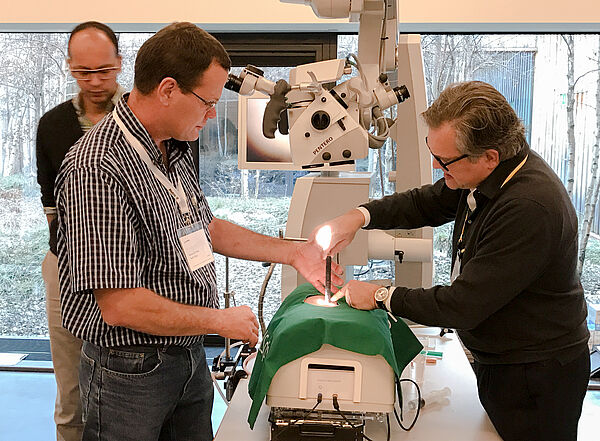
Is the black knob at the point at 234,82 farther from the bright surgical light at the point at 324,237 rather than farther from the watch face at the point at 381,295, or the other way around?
the watch face at the point at 381,295

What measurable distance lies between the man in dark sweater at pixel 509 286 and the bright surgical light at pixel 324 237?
272 mm

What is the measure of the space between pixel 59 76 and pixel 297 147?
8.12 ft

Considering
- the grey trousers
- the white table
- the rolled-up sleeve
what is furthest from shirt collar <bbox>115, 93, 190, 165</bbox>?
the grey trousers

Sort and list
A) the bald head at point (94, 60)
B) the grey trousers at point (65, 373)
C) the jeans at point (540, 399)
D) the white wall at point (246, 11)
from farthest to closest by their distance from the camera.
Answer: the white wall at point (246, 11) → the grey trousers at point (65, 373) → the bald head at point (94, 60) → the jeans at point (540, 399)

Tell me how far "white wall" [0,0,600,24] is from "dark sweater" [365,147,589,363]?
1748mm

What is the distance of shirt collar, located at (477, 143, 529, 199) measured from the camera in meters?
1.58

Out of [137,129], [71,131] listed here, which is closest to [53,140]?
[71,131]

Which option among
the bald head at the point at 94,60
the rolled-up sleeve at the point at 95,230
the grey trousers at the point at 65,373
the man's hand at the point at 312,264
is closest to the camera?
the rolled-up sleeve at the point at 95,230

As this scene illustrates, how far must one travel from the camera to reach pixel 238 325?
1471 mm

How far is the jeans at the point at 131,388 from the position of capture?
147 centimetres

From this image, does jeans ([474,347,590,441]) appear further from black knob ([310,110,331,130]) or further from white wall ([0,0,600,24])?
white wall ([0,0,600,24])

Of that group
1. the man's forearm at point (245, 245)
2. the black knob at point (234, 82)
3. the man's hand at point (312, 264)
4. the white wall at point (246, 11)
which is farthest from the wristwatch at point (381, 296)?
the white wall at point (246, 11)

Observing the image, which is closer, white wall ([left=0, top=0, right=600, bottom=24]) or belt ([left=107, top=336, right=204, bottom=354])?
belt ([left=107, top=336, right=204, bottom=354])

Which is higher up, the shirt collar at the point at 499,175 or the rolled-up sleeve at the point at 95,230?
the shirt collar at the point at 499,175
